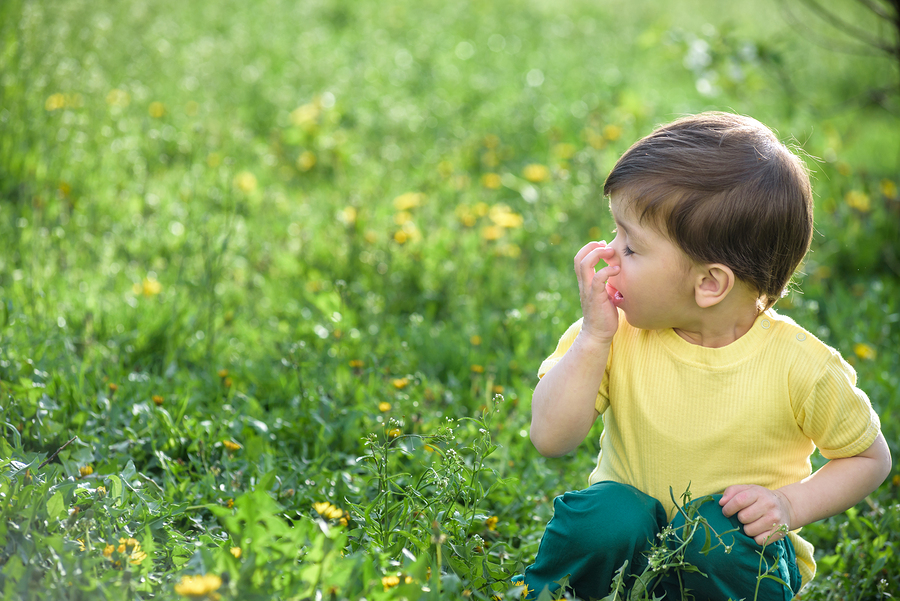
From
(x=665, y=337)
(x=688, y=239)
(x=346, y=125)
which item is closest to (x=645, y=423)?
(x=665, y=337)

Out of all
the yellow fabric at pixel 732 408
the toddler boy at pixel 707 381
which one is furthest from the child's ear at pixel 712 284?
the yellow fabric at pixel 732 408

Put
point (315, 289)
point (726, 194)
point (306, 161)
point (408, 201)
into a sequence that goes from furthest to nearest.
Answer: point (306, 161), point (408, 201), point (315, 289), point (726, 194)

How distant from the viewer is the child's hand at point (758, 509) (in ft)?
5.13

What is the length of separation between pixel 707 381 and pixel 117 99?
361 cm

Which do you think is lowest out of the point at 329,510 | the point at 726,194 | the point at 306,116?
the point at 329,510

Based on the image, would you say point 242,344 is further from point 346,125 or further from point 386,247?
point 346,125

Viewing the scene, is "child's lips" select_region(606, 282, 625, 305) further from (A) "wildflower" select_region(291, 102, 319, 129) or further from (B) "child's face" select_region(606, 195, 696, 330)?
(A) "wildflower" select_region(291, 102, 319, 129)

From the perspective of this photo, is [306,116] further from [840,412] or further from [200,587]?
[200,587]

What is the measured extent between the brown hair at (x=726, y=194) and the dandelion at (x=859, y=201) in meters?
2.72

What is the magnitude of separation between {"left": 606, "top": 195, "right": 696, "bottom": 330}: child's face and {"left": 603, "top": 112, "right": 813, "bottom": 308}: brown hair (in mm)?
27

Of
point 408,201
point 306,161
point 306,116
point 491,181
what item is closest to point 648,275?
point 408,201

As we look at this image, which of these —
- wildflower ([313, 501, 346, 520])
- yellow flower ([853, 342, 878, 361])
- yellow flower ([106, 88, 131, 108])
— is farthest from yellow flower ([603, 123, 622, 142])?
wildflower ([313, 501, 346, 520])

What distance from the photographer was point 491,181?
13.3ft

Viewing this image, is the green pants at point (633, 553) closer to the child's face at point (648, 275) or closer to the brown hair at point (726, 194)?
the child's face at point (648, 275)
